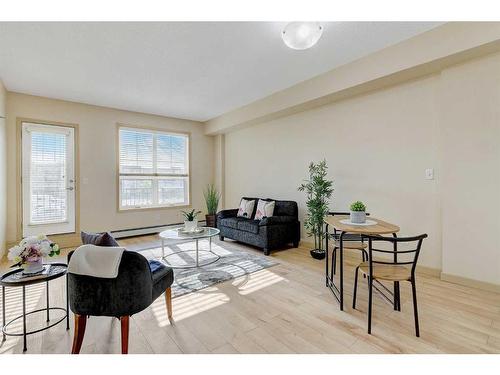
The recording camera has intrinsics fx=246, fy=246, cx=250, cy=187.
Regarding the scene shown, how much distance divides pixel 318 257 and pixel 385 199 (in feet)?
A: 4.13

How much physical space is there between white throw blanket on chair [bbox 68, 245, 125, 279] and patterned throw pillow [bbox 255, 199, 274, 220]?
3.03 m

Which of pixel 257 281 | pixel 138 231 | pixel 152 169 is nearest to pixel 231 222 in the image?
pixel 257 281

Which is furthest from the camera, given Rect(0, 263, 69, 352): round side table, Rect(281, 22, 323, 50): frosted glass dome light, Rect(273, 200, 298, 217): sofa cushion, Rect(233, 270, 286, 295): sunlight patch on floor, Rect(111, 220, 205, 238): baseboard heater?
Rect(111, 220, 205, 238): baseboard heater

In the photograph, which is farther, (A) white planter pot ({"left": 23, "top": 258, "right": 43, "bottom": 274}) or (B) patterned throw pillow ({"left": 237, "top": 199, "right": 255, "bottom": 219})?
(B) patterned throw pillow ({"left": 237, "top": 199, "right": 255, "bottom": 219})

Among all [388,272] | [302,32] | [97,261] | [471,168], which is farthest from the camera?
[471,168]

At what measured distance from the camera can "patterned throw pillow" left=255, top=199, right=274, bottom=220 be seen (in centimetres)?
443

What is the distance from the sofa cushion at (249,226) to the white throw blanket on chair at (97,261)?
2688 mm

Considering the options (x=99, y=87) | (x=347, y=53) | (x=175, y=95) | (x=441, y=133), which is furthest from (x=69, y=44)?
(x=441, y=133)

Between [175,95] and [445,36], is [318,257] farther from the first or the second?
[175,95]

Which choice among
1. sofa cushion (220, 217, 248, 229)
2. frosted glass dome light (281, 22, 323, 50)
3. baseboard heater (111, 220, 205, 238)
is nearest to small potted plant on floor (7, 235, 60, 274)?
frosted glass dome light (281, 22, 323, 50)

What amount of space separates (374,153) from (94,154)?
501 cm

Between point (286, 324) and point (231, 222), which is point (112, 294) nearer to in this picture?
point (286, 324)

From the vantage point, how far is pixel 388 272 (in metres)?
1.98

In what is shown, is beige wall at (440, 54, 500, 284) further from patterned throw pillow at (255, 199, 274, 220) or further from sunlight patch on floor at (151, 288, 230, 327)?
sunlight patch on floor at (151, 288, 230, 327)
